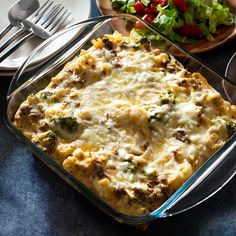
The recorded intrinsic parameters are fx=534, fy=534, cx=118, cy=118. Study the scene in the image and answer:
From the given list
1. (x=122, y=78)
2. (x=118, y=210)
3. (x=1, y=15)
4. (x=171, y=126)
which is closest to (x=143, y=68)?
(x=122, y=78)

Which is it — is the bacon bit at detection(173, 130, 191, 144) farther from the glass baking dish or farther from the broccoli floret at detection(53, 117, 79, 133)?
the broccoli floret at detection(53, 117, 79, 133)

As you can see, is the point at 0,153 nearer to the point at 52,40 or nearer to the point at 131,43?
the point at 52,40

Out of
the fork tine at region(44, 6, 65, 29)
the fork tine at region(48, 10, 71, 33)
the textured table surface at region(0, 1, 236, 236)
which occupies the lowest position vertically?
the textured table surface at region(0, 1, 236, 236)

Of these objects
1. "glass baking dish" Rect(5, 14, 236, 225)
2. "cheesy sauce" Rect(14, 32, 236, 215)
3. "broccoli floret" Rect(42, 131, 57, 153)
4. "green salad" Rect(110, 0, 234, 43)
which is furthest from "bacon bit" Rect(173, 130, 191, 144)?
"green salad" Rect(110, 0, 234, 43)

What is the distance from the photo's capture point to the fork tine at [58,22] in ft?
8.88

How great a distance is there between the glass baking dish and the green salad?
0.61 ft

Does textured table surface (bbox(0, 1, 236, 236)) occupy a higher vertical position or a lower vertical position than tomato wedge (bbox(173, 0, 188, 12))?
lower

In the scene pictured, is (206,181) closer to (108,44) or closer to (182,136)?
(182,136)

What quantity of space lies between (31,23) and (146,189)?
1.16 metres

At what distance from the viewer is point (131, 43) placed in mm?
2381

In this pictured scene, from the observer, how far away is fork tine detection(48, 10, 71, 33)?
8.88 feet

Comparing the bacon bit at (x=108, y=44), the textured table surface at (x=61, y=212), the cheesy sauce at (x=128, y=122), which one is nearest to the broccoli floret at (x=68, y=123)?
the cheesy sauce at (x=128, y=122)

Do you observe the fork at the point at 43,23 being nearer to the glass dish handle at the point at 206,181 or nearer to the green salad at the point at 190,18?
the green salad at the point at 190,18

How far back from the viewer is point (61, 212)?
2236 millimetres
